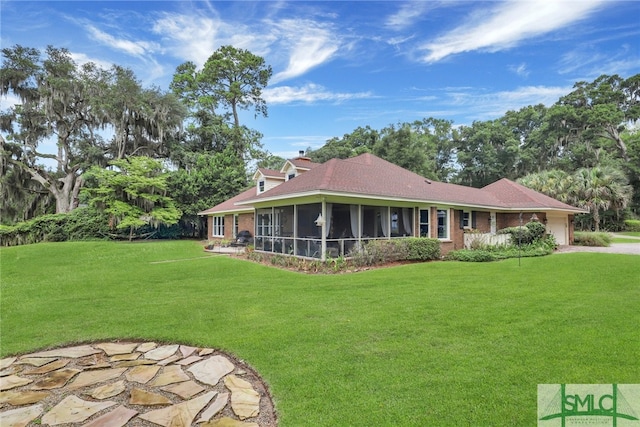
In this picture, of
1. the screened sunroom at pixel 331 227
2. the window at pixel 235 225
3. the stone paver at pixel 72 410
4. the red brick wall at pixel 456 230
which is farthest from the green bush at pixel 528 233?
the stone paver at pixel 72 410

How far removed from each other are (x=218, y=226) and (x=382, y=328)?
73.3ft

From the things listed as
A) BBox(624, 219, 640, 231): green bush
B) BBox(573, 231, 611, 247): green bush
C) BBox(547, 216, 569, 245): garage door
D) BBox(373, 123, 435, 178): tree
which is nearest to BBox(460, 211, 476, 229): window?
BBox(547, 216, 569, 245): garage door

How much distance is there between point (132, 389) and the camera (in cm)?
365

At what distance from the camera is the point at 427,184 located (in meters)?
18.6

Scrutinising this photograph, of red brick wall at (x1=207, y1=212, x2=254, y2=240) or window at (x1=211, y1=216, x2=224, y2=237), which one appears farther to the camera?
window at (x1=211, y1=216, x2=224, y2=237)

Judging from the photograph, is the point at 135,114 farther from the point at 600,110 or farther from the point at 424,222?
the point at 600,110

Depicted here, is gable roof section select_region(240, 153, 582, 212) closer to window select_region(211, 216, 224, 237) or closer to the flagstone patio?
the flagstone patio

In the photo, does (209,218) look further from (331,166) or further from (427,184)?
(427,184)

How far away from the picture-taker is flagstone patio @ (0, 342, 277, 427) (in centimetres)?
311

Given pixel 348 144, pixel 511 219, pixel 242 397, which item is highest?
pixel 348 144

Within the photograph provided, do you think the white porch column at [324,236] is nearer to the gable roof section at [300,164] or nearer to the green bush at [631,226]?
the gable roof section at [300,164]

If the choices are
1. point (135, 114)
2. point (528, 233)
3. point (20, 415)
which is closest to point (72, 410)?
point (20, 415)

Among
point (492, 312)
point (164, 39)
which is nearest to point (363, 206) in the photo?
point (492, 312)

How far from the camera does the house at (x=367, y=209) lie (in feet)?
42.9
